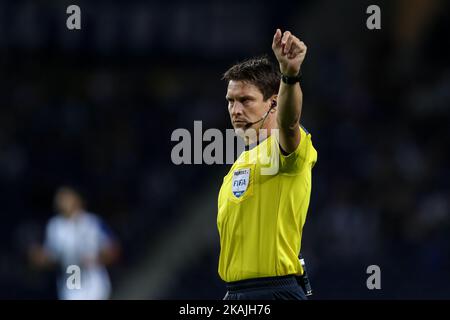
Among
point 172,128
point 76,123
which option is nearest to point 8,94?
point 76,123

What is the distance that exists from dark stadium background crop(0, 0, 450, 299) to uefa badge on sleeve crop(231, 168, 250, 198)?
688cm

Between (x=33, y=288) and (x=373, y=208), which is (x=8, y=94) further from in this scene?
(x=373, y=208)

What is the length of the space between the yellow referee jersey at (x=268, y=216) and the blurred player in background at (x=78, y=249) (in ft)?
19.3

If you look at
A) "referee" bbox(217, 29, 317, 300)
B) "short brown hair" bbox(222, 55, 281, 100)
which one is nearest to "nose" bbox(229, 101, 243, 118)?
"referee" bbox(217, 29, 317, 300)

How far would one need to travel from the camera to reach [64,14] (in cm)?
1858

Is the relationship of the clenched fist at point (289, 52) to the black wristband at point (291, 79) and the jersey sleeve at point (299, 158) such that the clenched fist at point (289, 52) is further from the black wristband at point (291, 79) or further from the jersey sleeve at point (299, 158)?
the jersey sleeve at point (299, 158)

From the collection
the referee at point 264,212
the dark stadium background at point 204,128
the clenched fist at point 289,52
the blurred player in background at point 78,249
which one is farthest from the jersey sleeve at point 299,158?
the dark stadium background at point 204,128

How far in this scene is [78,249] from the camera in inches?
427

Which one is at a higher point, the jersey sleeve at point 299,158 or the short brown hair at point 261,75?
the short brown hair at point 261,75

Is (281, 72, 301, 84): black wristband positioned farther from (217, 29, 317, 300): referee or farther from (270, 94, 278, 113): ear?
(270, 94, 278, 113): ear

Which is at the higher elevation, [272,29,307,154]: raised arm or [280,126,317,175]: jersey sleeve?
[272,29,307,154]: raised arm

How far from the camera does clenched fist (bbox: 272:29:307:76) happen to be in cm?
456

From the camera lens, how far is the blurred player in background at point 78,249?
10.8m

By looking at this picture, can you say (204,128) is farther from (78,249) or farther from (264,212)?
(264,212)
